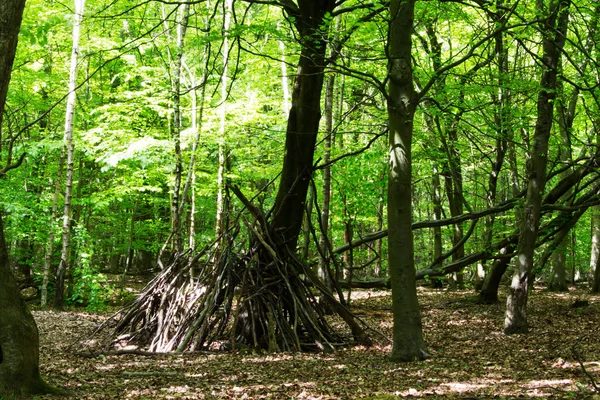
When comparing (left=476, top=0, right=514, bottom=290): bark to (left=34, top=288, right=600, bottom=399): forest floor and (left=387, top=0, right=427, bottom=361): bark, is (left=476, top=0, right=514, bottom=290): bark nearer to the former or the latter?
(left=34, top=288, right=600, bottom=399): forest floor

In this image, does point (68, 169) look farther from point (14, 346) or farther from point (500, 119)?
point (500, 119)

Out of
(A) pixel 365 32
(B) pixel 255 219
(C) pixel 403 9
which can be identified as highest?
(A) pixel 365 32

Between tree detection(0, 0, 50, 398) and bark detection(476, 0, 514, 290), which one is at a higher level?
bark detection(476, 0, 514, 290)

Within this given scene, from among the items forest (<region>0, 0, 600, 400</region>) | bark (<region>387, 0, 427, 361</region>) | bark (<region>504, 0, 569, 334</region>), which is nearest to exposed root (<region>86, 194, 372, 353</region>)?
forest (<region>0, 0, 600, 400</region>)

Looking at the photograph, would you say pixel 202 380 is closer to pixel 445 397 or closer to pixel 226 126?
pixel 445 397

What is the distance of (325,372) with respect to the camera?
5402 mm

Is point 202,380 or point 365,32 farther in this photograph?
point 365,32

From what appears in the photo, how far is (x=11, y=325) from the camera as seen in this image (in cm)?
405

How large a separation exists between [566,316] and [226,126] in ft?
30.0

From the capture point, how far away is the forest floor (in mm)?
4211

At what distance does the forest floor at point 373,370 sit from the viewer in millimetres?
4211

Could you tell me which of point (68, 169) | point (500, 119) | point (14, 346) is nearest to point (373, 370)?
point (14, 346)

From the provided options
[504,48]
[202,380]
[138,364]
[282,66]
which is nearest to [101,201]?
[282,66]

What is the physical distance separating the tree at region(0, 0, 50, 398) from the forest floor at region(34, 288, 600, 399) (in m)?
0.22
